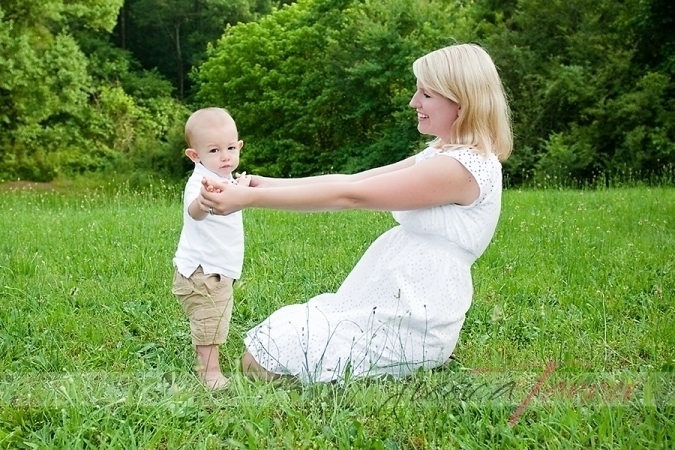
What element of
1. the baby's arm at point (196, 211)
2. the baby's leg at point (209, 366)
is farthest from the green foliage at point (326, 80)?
the baby's arm at point (196, 211)

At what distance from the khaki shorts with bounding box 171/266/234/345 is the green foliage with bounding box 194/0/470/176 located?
19738mm

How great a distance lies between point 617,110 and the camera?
60.8ft

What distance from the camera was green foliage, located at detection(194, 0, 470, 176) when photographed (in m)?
24.9

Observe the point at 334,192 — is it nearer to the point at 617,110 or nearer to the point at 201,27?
the point at 617,110

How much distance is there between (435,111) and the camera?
9.87ft

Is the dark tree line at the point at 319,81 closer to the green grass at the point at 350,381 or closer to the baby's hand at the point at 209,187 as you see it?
the green grass at the point at 350,381

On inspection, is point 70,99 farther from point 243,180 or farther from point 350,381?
point 350,381

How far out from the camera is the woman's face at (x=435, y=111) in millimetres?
2982

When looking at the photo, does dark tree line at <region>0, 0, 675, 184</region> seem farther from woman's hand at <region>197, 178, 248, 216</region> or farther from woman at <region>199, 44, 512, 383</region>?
woman's hand at <region>197, 178, 248, 216</region>

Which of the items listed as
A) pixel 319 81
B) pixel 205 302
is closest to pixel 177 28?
pixel 319 81

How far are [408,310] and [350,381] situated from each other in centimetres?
39

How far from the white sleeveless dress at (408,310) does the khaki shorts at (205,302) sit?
0.83ft

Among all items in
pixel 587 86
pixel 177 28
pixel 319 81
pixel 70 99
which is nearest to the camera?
pixel 587 86

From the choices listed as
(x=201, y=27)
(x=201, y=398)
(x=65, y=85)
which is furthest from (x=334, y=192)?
(x=201, y=27)
